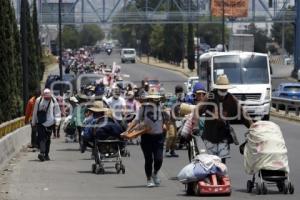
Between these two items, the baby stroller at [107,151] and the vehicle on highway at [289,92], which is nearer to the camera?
the baby stroller at [107,151]

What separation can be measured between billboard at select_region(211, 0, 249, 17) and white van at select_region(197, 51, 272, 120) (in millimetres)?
49418

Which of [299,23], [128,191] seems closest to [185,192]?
[128,191]

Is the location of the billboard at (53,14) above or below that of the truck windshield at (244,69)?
above

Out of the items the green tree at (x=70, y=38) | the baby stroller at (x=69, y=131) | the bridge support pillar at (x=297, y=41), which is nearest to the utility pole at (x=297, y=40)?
the bridge support pillar at (x=297, y=41)

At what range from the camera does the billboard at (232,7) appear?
3482 inches

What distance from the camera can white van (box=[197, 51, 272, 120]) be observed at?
3803cm

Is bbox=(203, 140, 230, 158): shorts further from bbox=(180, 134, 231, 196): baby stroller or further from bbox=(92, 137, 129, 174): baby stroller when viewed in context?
bbox=(92, 137, 129, 174): baby stroller

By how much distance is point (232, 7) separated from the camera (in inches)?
3499

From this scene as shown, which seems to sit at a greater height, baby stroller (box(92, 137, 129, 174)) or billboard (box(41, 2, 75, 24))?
billboard (box(41, 2, 75, 24))

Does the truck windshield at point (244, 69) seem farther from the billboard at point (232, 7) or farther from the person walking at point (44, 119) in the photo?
the billboard at point (232, 7)

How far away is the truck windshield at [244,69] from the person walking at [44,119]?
1673cm

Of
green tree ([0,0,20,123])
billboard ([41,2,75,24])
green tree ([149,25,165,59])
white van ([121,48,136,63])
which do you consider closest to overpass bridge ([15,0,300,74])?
billboard ([41,2,75,24])

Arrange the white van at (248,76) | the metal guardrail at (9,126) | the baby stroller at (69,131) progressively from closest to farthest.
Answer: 1. the metal guardrail at (9,126)
2. the baby stroller at (69,131)
3. the white van at (248,76)

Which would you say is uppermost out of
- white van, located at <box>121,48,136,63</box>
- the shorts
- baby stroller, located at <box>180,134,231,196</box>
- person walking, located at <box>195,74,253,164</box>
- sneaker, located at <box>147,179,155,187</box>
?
person walking, located at <box>195,74,253,164</box>
